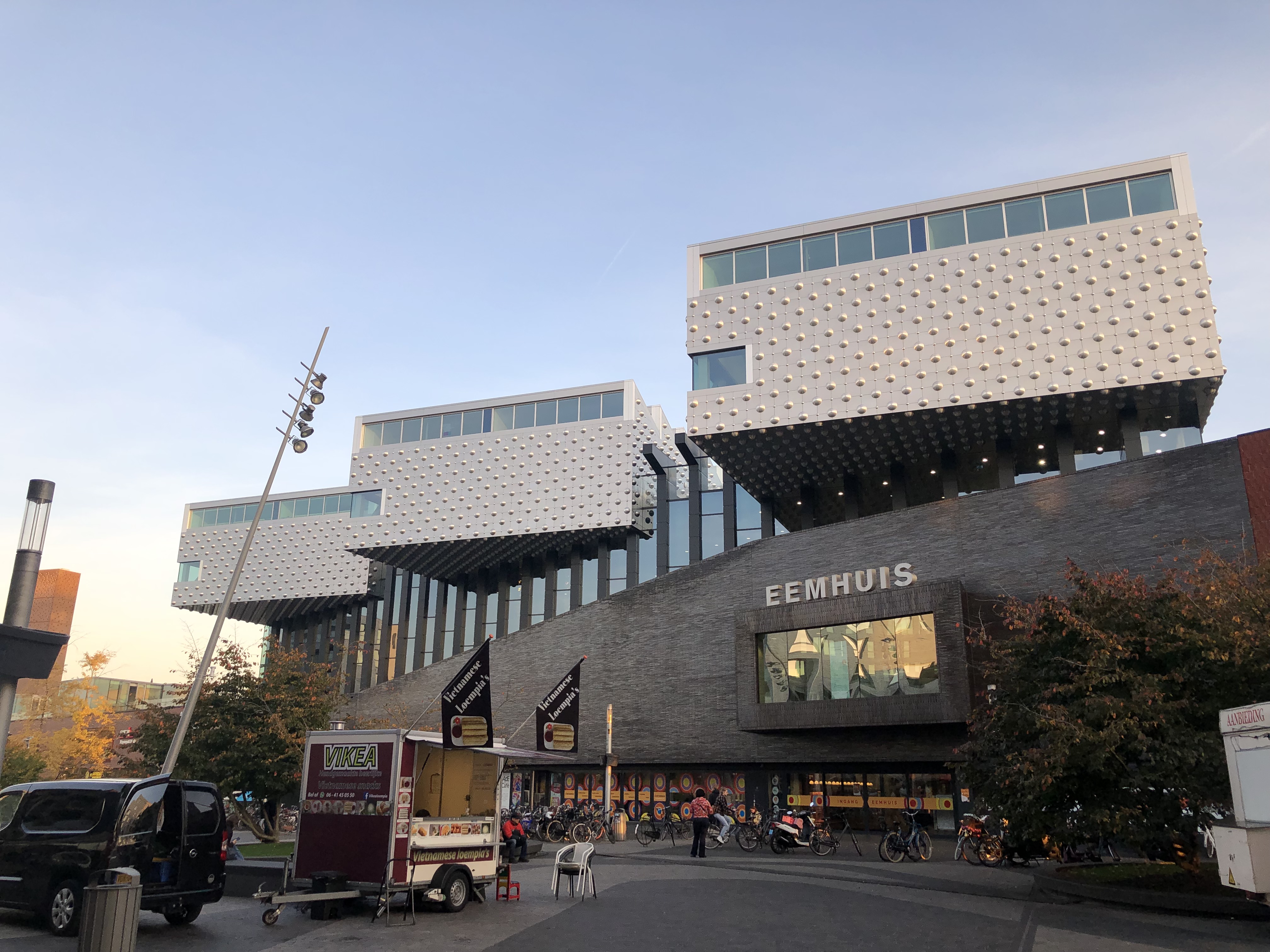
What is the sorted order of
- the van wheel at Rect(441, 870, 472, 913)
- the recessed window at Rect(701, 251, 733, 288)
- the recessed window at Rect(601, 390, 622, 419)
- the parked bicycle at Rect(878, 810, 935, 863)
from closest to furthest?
the van wheel at Rect(441, 870, 472, 913), the parked bicycle at Rect(878, 810, 935, 863), the recessed window at Rect(701, 251, 733, 288), the recessed window at Rect(601, 390, 622, 419)

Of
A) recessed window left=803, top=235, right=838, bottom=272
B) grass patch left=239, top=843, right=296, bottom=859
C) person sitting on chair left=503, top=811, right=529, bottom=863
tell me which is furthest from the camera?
recessed window left=803, top=235, right=838, bottom=272

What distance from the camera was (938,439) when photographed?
36844 millimetres

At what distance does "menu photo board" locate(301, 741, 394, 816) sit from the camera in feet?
49.5

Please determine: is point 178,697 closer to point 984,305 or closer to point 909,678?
point 909,678

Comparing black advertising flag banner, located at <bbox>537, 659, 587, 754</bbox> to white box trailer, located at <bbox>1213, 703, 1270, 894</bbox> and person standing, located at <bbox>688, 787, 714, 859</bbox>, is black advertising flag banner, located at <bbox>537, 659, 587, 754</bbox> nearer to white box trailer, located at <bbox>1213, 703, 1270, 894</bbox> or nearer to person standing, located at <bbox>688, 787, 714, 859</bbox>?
person standing, located at <bbox>688, 787, 714, 859</bbox>

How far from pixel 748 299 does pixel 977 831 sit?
72.3 ft

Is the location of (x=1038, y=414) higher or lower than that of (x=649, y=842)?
higher

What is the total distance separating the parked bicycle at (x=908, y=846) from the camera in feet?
80.4

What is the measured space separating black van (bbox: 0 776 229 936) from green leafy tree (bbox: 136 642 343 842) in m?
12.7

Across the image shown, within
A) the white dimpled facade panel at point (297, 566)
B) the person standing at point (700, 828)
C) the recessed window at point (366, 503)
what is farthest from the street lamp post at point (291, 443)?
the white dimpled facade panel at point (297, 566)

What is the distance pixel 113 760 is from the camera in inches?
3342

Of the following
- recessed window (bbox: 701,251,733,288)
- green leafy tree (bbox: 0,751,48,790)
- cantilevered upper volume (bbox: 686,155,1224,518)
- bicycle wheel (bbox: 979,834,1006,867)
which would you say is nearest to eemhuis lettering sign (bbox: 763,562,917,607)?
cantilevered upper volume (bbox: 686,155,1224,518)

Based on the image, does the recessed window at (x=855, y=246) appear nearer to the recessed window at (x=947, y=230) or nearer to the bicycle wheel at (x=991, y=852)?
the recessed window at (x=947, y=230)

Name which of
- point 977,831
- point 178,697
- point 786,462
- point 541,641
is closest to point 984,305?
point 786,462
